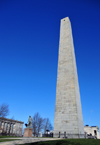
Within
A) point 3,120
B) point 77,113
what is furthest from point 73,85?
point 3,120

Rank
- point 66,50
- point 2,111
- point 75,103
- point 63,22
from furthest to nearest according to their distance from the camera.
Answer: point 2,111 < point 63,22 < point 66,50 < point 75,103

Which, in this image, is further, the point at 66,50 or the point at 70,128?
the point at 66,50

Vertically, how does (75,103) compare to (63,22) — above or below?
below

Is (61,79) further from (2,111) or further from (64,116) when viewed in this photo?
(2,111)

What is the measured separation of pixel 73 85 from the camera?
20.0 meters

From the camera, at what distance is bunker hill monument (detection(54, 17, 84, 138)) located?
17.5 metres

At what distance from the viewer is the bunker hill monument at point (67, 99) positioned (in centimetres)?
1751

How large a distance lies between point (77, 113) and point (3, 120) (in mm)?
50673

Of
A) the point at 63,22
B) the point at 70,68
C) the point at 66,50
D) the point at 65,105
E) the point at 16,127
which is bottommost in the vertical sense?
the point at 16,127

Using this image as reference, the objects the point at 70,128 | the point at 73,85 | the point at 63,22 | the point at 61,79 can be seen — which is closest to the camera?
the point at 70,128

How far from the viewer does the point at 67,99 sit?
19.3 metres

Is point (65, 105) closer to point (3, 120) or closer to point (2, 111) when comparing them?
point (2, 111)

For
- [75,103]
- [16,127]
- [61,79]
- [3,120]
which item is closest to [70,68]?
[61,79]

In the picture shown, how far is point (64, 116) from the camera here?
1831 centimetres
